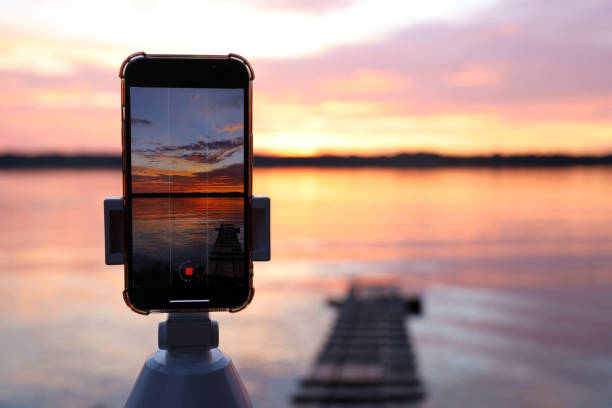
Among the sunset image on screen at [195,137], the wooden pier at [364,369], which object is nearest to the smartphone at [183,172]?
the sunset image on screen at [195,137]

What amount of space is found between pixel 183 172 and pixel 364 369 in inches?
568

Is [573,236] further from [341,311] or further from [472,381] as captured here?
[341,311]

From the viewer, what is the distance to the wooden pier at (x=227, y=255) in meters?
1.66

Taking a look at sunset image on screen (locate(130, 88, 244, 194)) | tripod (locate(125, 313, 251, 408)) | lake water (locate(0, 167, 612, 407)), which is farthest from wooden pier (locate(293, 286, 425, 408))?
sunset image on screen (locate(130, 88, 244, 194))

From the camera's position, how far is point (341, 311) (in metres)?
21.3

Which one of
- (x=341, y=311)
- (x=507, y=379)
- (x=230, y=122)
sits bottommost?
(x=507, y=379)

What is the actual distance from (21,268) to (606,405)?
61999mm

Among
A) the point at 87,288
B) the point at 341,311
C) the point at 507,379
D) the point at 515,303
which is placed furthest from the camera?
the point at 87,288

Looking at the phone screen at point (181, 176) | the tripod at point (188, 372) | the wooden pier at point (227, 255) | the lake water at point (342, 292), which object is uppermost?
the phone screen at point (181, 176)

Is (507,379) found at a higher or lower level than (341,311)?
lower

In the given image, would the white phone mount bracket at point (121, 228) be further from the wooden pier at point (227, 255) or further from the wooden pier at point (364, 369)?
the wooden pier at point (364, 369)

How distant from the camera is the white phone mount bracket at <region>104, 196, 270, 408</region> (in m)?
1.56

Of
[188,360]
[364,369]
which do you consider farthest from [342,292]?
[188,360]

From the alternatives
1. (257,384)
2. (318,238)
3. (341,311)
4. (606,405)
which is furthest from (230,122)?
(318,238)
